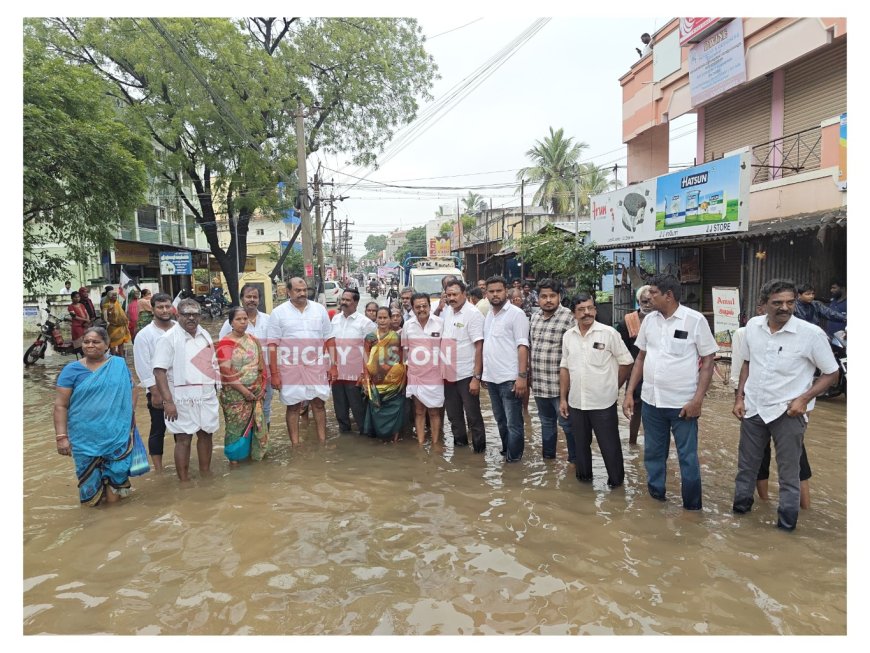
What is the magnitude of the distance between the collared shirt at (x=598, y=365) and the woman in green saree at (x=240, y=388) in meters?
2.81

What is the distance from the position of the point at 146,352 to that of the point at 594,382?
12.4 ft

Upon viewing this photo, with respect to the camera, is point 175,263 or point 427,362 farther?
point 175,263

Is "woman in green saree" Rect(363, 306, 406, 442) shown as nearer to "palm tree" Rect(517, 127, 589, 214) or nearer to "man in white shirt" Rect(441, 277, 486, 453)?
"man in white shirt" Rect(441, 277, 486, 453)

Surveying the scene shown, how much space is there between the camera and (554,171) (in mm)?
36375

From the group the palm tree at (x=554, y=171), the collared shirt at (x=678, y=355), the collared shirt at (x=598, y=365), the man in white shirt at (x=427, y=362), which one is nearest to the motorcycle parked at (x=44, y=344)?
the man in white shirt at (x=427, y=362)

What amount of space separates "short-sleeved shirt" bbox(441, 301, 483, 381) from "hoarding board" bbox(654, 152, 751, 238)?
6.65m

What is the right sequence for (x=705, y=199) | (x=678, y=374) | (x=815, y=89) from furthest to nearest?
(x=705, y=199), (x=815, y=89), (x=678, y=374)

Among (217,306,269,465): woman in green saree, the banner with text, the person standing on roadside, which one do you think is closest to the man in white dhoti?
(217,306,269,465): woman in green saree

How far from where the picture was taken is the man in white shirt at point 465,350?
5473 millimetres

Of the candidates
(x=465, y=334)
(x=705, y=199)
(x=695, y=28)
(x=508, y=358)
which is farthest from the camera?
(x=695, y=28)

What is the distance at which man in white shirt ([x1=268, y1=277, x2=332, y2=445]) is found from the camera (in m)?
5.96

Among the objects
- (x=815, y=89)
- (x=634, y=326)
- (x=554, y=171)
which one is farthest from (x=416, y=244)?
(x=634, y=326)

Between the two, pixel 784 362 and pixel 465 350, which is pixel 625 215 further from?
pixel 784 362

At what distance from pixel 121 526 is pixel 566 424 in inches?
136
